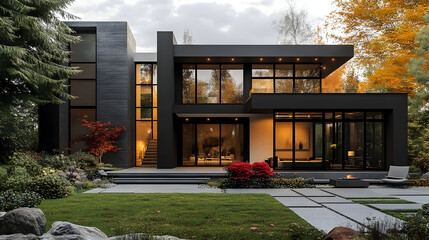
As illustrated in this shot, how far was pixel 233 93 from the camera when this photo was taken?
16.6 m

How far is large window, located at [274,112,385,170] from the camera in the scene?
14094 mm

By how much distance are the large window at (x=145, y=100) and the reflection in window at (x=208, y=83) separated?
3175 mm

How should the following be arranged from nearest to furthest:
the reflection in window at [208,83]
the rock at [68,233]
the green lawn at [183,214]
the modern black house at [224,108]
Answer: the rock at [68,233], the green lawn at [183,214], the modern black house at [224,108], the reflection in window at [208,83]

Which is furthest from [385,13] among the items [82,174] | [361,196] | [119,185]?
[82,174]

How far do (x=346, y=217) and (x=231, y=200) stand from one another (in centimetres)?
316

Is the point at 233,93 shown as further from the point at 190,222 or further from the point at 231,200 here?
the point at 190,222

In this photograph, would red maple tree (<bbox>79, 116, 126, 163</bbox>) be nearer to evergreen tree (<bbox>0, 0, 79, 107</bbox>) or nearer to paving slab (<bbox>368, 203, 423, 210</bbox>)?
evergreen tree (<bbox>0, 0, 79, 107</bbox>)

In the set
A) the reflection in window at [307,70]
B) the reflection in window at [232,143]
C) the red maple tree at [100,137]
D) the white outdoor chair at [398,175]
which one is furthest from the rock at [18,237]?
the reflection in window at [307,70]

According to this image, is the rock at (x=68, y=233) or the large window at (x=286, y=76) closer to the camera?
the rock at (x=68, y=233)

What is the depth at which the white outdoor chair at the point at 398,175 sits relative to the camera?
38.7 feet

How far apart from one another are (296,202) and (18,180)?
8.74 metres

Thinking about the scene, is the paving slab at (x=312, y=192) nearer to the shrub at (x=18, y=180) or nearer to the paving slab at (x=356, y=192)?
the paving slab at (x=356, y=192)

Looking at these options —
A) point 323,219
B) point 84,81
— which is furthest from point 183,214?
point 84,81

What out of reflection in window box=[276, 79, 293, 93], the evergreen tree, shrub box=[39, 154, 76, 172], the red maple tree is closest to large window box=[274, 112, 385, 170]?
reflection in window box=[276, 79, 293, 93]
